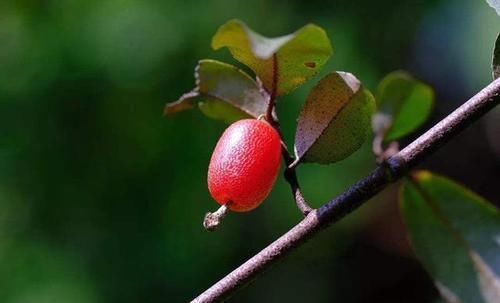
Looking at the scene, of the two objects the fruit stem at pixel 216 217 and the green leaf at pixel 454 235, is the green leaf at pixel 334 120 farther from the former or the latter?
the green leaf at pixel 454 235

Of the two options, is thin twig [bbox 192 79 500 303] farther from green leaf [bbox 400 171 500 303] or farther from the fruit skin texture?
green leaf [bbox 400 171 500 303]

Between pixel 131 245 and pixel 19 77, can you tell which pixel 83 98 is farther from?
pixel 131 245

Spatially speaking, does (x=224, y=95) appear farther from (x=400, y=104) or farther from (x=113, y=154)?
(x=113, y=154)

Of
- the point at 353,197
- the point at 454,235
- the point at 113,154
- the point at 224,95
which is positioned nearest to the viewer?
the point at 353,197

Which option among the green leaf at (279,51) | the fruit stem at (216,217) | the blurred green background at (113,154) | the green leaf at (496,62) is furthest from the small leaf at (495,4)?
the blurred green background at (113,154)

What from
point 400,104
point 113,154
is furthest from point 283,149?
point 113,154

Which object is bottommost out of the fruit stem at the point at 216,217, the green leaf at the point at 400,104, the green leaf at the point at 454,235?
the green leaf at the point at 454,235
